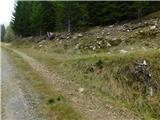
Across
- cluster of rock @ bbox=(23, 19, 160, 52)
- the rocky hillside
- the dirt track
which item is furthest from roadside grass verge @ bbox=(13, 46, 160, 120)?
cluster of rock @ bbox=(23, 19, 160, 52)

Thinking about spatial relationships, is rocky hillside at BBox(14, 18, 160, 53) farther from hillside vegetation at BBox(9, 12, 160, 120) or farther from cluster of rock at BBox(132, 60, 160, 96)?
cluster of rock at BBox(132, 60, 160, 96)

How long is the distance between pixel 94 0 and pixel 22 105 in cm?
3452

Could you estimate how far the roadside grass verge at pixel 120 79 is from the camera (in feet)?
58.0

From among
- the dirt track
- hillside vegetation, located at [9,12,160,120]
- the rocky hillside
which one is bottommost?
the dirt track

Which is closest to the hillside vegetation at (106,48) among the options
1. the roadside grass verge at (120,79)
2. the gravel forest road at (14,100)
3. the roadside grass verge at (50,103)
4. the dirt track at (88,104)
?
the roadside grass verge at (120,79)

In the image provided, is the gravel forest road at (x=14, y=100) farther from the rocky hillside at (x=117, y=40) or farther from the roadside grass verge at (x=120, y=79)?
the rocky hillside at (x=117, y=40)

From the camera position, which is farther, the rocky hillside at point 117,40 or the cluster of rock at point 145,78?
the rocky hillside at point 117,40

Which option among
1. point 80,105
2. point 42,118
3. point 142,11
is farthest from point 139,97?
point 142,11

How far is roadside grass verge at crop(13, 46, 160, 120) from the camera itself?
17.7m

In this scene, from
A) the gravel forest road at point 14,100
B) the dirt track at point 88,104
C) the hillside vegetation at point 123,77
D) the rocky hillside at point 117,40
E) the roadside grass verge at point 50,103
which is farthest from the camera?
the rocky hillside at point 117,40

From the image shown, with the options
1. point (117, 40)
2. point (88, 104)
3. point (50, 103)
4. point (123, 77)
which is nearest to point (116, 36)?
point (117, 40)

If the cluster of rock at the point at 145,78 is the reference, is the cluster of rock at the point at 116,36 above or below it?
above

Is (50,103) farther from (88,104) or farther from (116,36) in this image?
(116,36)

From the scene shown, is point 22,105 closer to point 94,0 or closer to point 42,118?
point 42,118
